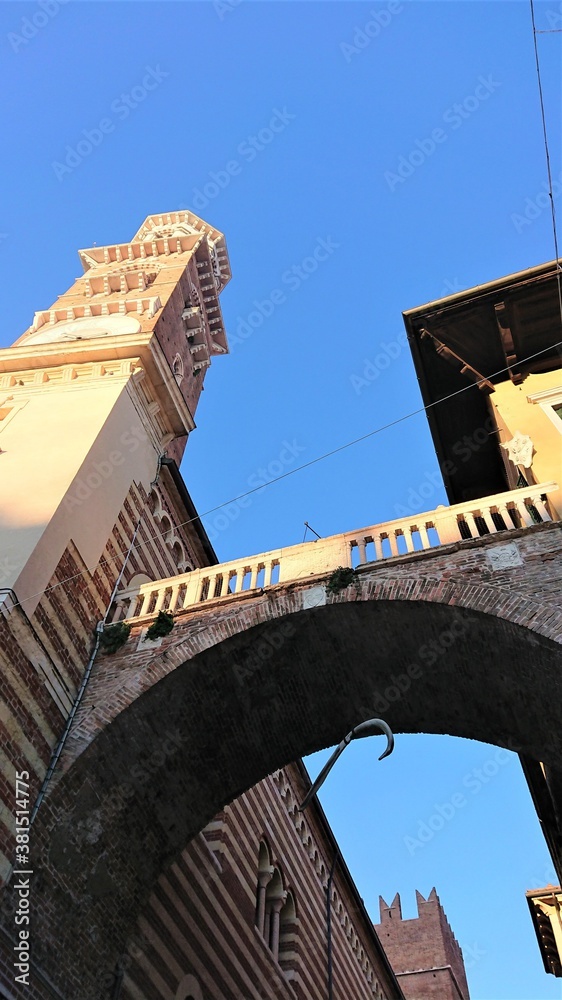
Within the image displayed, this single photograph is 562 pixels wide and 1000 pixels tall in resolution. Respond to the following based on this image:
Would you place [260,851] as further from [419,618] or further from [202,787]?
[419,618]

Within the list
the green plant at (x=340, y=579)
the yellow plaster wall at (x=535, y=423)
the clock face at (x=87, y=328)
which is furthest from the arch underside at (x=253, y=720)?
the clock face at (x=87, y=328)

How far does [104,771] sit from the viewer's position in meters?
9.52

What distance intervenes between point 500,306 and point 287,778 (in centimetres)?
1131

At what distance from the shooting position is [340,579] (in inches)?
386

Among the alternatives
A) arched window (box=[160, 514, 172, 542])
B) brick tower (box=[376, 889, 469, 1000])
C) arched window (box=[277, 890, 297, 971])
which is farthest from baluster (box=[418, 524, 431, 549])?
brick tower (box=[376, 889, 469, 1000])

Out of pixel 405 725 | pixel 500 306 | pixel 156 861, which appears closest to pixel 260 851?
pixel 156 861

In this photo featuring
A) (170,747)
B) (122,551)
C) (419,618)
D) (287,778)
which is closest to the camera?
(419,618)

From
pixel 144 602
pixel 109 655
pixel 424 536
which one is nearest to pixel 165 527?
pixel 144 602

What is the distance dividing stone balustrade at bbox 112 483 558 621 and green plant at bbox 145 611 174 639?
0.91 ft

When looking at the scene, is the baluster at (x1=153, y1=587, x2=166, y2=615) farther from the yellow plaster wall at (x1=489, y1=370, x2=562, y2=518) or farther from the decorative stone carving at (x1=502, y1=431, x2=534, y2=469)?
the decorative stone carving at (x1=502, y1=431, x2=534, y2=469)

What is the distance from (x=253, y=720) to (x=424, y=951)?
130ft

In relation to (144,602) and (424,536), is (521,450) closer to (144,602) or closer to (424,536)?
(424,536)

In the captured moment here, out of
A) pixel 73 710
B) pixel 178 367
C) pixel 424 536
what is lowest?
pixel 73 710

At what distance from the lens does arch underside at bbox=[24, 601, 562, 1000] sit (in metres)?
9.02
